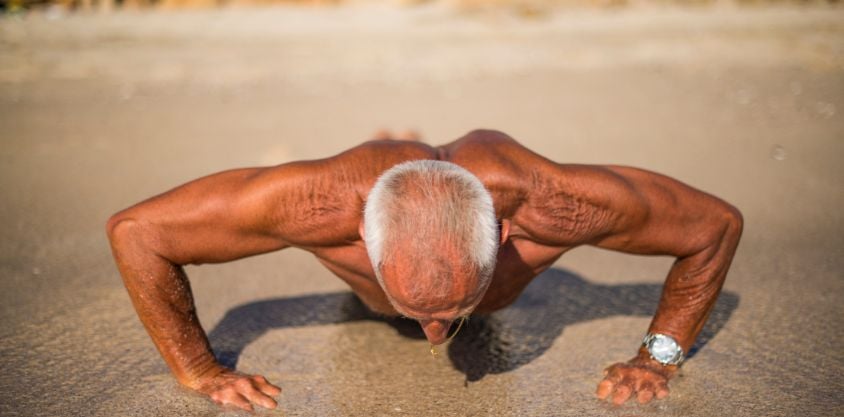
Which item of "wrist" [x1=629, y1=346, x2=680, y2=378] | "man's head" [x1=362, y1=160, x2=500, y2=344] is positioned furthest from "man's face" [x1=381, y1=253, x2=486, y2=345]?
"wrist" [x1=629, y1=346, x2=680, y2=378]

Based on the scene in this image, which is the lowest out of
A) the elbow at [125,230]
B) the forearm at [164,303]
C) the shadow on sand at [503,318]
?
the shadow on sand at [503,318]

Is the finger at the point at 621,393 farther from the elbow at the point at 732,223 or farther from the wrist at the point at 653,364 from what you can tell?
the elbow at the point at 732,223

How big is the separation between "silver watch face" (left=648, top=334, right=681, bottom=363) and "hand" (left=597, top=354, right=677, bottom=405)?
3cm

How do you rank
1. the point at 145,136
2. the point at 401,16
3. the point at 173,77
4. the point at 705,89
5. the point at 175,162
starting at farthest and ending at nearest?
the point at 401,16 → the point at 173,77 → the point at 705,89 → the point at 145,136 → the point at 175,162

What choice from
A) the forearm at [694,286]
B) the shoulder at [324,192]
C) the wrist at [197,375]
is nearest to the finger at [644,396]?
the forearm at [694,286]

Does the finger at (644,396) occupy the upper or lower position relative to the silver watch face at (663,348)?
lower

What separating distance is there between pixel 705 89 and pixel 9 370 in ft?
22.6

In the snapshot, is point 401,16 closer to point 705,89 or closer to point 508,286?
point 705,89

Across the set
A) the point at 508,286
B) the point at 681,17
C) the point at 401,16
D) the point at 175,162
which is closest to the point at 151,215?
the point at 508,286

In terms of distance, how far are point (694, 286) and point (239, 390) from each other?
170 cm

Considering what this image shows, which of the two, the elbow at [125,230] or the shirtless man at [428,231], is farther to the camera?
the elbow at [125,230]

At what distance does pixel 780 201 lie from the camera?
4875 millimetres

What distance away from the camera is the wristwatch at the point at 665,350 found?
280cm

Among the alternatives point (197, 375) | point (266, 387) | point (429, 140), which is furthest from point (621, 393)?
point (429, 140)
